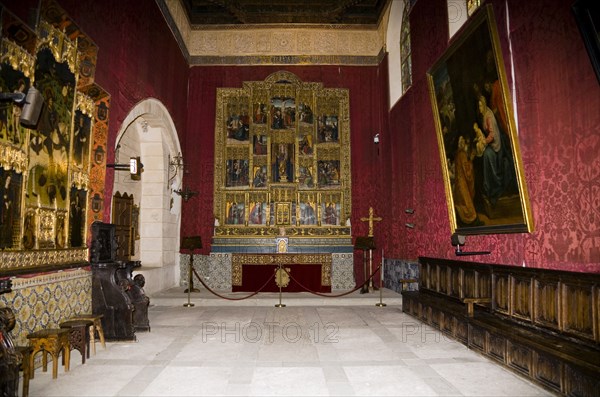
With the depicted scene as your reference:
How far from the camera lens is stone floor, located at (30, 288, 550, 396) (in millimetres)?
3832

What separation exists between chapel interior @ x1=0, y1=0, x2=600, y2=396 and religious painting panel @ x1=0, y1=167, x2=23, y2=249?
0.07ft

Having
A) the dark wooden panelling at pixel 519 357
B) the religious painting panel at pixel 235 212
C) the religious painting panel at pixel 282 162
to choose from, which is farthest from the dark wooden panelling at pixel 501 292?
the religious painting panel at pixel 235 212

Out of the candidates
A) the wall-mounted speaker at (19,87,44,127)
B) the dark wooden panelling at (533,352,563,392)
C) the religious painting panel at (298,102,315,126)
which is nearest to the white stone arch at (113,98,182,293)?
the religious painting panel at (298,102,315,126)

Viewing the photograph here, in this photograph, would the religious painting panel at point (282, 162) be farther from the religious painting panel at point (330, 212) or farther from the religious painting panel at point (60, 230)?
the religious painting panel at point (60, 230)

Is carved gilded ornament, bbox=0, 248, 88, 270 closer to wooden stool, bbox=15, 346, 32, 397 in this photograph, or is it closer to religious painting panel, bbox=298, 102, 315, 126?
wooden stool, bbox=15, 346, 32, 397

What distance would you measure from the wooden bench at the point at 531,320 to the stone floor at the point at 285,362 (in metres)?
0.20

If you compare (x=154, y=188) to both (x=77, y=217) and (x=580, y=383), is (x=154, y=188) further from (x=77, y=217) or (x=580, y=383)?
(x=580, y=383)

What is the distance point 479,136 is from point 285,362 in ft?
12.8

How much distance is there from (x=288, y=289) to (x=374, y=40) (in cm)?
779

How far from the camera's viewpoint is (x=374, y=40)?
12.6 m

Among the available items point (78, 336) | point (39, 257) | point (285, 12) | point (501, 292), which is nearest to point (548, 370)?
point (501, 292)

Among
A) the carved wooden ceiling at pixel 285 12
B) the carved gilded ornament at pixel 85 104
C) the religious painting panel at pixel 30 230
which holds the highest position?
the carved wooden ceiling at pixel 285 12

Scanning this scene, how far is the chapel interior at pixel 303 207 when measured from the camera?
409cm

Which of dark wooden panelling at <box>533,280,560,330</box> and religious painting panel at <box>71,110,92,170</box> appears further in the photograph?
religious painting panel at <box>71,110,92,170</box>
